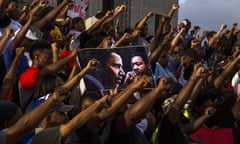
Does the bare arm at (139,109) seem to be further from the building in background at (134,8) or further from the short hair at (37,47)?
the building in background at (134,8)

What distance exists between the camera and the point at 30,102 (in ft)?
16.4

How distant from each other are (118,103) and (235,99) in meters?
2.58

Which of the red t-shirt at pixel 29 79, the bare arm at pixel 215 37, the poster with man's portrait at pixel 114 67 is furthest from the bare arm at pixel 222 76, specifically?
the bare arm at pixel 215 37

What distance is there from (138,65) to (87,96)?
1046 mm

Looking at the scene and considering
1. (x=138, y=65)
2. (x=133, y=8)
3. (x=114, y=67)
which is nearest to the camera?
(x=114, y=67)

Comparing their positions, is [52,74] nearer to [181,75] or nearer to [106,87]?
[106,87]

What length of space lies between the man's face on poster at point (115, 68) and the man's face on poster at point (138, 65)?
151 millimetres

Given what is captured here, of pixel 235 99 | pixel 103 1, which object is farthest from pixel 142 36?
pixel 103 1

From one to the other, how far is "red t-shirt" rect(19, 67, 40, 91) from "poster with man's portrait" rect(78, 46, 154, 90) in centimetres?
60

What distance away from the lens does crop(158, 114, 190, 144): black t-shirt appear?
521cm

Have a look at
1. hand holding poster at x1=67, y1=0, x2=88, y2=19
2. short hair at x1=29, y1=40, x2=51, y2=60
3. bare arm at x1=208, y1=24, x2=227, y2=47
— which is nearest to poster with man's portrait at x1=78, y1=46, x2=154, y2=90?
short hair at x1=29, y1=40, x2=51, y2=60

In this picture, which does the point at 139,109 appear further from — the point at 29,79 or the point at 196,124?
the point at 196,124

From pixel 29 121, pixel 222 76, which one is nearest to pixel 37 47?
pixel 29 121

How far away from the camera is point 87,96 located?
5.04 meters
